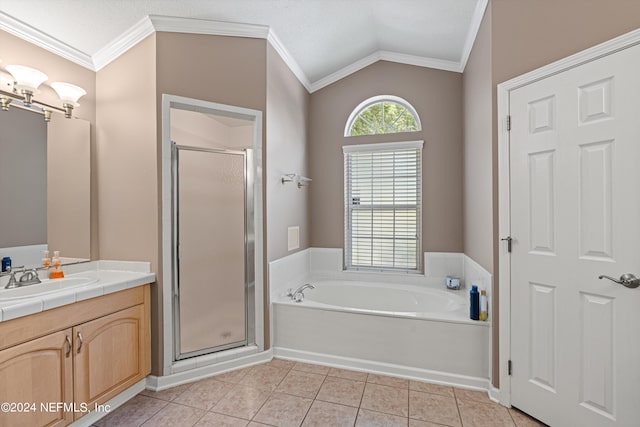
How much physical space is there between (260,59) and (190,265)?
180cm

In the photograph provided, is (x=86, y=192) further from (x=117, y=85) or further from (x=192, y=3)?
(x=192, y=3)

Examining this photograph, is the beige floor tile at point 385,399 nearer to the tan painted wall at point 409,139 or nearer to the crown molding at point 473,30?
the tan painted wall at point 409,139

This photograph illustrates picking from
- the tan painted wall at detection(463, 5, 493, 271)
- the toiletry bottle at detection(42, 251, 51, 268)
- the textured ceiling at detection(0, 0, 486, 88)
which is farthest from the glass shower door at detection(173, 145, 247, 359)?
the tan painted wall at detection(463, 5, 493, 271)

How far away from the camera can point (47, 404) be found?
158 cm

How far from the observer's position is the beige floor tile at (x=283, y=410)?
1864 mm

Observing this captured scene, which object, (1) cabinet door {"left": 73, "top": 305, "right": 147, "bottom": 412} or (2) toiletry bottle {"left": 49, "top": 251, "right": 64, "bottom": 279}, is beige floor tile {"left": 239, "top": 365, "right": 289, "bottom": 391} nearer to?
(1) cabinet door {"left": 73, "top": 305, "right": 147, "bottom": 412}

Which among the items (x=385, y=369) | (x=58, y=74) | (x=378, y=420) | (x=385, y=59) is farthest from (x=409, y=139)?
(x=58, y=74)

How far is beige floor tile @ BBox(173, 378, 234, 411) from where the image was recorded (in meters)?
2.04

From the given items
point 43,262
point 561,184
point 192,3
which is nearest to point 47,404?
point 43,262

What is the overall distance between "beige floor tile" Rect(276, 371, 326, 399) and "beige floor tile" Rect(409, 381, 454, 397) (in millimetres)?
676

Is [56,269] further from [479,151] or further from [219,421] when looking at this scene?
[479,151]

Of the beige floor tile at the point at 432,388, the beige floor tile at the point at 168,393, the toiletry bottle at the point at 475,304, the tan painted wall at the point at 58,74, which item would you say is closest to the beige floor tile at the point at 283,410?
the beige floor tile at the point at 168,393

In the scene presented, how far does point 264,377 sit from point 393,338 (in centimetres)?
105

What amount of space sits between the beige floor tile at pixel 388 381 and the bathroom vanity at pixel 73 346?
1649 mm
